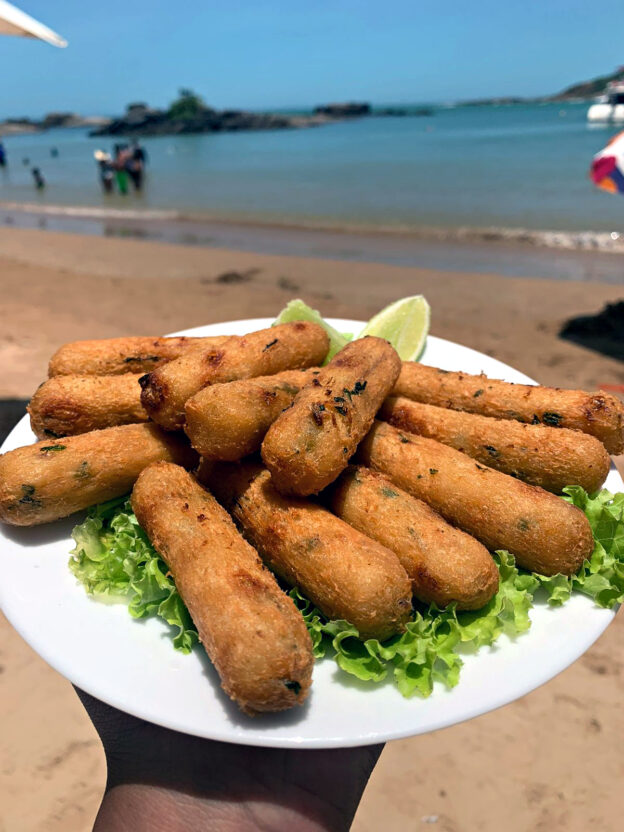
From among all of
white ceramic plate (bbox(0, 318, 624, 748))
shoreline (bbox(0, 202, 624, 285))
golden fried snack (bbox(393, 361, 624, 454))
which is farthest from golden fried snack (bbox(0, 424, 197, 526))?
shoreline (bbox(0, 202, 624, 285))

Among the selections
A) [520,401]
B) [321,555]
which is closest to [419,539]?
[321,555]

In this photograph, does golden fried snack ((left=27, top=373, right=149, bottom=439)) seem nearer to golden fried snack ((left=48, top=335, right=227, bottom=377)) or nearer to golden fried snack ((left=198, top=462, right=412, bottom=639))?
golden fried snack ((left=48, top=335, right=227, bottom=377))

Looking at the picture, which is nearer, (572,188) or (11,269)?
(11,269)

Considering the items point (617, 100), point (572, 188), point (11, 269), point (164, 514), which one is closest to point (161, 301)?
point (11, 269)

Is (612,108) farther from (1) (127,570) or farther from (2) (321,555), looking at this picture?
(1) (127,570)

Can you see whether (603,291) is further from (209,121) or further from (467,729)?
(209,121)

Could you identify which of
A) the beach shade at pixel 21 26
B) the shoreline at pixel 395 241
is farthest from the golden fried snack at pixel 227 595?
the shoreline at pixel 395 241
